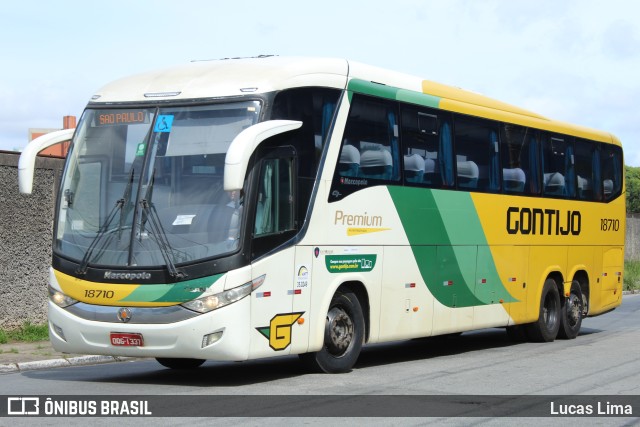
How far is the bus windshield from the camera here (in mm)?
11633

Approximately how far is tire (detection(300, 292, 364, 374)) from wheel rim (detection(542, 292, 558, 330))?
21.0ft

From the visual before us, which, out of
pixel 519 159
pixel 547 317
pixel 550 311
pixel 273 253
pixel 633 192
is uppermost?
pixel 633 192

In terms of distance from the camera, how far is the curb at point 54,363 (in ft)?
45.5

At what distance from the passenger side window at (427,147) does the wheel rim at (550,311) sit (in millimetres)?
4450

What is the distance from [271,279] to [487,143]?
6099 millimetres

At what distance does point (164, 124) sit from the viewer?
1215 cm

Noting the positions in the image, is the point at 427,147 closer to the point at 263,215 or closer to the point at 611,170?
the point at 263,215

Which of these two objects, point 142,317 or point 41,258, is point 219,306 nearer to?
point 142,317

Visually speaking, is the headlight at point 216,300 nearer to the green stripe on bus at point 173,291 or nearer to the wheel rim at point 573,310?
the green stripe on bus at point 173,291

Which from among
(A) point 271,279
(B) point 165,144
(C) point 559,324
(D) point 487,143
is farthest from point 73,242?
(C) point 559,324

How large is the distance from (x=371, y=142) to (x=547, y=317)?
6812mm

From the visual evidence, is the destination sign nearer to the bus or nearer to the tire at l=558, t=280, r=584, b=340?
the bus

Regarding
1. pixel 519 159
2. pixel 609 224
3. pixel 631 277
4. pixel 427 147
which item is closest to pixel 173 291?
pixel 427 147

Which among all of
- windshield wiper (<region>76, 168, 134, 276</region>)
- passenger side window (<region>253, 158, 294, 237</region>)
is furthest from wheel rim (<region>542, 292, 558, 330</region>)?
windshield wiper (<region>76, 168, 134, 276</region>)
